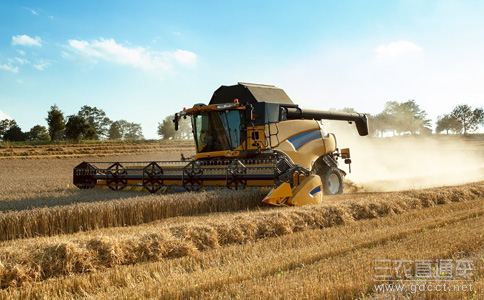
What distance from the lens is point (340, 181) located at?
10922 millimetres

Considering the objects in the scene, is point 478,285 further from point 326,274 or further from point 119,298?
point 119,298

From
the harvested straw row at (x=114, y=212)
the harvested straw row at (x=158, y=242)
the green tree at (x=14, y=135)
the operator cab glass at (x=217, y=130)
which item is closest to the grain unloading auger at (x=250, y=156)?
the operator cab glass at (x=217, y=130)

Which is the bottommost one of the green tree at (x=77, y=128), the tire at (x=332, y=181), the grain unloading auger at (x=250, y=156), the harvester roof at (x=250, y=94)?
the tire at (x=332, y=181)

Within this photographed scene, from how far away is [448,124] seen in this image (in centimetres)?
6981

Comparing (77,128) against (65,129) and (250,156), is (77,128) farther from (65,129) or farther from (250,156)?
(250,156)

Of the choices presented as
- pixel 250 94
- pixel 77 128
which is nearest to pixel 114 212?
pixel 250 94

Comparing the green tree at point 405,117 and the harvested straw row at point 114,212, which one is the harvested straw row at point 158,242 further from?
the green tree at point 405,117

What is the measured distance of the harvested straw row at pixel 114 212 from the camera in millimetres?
5348

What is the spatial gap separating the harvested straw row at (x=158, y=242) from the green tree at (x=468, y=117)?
68.3 metres

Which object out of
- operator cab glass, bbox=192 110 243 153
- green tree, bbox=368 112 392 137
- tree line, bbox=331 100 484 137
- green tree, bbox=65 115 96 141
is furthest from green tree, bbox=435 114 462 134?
operator cab glass, bbox=192 110 243 153

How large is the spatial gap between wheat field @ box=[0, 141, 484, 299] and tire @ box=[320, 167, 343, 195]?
10.8ft

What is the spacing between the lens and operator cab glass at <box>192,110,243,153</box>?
9.19 metres

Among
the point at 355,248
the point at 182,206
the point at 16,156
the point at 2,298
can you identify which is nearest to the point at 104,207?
the point at 182,206

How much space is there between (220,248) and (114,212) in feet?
7.37
